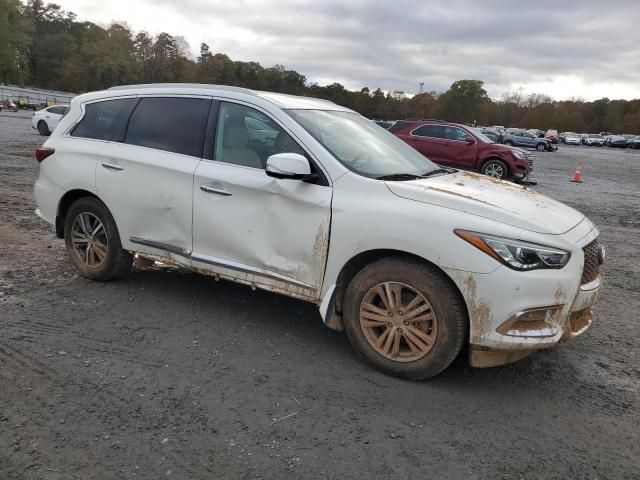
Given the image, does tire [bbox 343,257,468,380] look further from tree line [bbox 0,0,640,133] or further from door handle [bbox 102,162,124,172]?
tree line [bbox 0,0,640,133]

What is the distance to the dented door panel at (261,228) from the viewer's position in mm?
3766

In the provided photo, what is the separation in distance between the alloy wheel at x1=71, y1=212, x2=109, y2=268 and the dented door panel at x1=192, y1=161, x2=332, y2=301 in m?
1.20

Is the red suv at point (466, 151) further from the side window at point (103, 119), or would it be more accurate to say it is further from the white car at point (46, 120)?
the white car at point (46, 120)

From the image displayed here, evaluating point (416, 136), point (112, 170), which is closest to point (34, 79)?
point (416, 136)

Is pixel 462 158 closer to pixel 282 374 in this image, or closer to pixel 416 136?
pixel 416 136

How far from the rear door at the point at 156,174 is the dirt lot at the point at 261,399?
0.62 meters

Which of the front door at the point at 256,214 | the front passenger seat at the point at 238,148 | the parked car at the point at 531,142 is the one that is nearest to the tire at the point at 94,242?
the front door at the point at 256,214

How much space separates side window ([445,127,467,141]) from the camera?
15.9 m

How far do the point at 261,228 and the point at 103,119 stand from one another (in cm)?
220

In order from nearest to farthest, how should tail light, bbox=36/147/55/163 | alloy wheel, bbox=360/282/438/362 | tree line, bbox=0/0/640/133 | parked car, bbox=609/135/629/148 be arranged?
alloy wheel, bbox=360/282/438/362, tail light, bbox=36/147/55/163, parked car, bbox=609/135/629/148, tree line, bbox=0/0/640/133

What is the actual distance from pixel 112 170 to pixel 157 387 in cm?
224

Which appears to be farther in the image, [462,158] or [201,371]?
[462,158]

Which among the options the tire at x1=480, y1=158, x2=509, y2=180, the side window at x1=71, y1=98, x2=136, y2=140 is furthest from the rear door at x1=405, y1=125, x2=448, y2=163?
the side window at x1=71, y1=98, x2=136, y2=140

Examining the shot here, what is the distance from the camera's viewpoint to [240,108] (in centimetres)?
431
